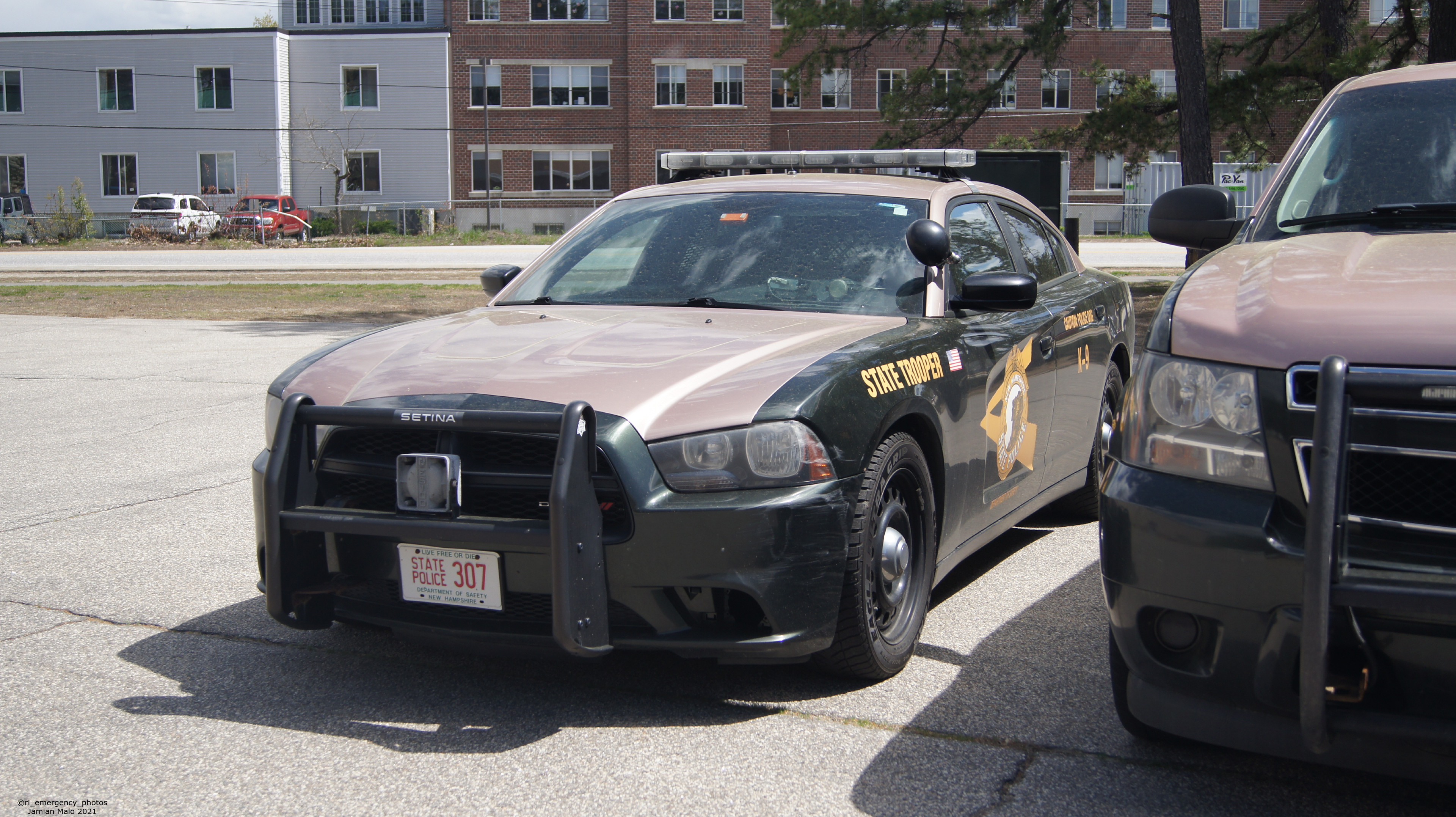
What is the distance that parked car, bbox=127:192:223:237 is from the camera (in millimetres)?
46000

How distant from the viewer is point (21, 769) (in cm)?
331

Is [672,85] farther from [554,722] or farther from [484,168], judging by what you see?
[554,722]

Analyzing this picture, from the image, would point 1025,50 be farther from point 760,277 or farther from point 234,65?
point 234,65

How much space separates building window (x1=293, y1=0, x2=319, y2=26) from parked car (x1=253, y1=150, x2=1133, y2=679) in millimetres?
59206

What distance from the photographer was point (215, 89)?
53.5 m

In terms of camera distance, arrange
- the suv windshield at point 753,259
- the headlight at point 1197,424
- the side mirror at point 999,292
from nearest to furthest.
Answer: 1. the headlight at point 1197,424
2. the side mirror at point 999,292
3. the suv windshield at point 753,259

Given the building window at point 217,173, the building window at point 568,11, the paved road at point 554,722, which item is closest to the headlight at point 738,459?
the paved road at point 554,722

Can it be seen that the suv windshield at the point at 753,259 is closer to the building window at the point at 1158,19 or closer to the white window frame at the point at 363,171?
the building window at the point at 1158,19

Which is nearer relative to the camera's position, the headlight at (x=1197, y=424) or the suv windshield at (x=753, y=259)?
the headlight at (x=1197, y=424)

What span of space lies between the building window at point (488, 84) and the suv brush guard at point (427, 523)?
52470 mm

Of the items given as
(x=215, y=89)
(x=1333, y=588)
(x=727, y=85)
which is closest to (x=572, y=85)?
(x=727, y=85)

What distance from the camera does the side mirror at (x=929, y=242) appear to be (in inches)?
176

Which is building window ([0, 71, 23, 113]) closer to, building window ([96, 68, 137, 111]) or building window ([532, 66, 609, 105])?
building window ([96, 68, 137, 111])

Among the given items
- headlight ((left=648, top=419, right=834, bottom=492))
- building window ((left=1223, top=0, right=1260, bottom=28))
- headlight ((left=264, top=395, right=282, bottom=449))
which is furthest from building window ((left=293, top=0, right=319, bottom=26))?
headlight ((left=648, top=419, right=834, bottom=492))
